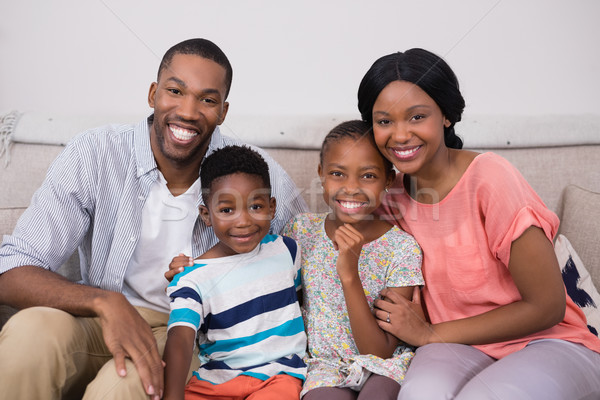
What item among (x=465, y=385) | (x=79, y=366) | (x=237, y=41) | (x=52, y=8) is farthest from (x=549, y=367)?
(x=52, y=8)

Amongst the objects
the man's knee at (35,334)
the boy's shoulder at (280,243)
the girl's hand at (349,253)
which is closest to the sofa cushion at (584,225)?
the girl's hand at (349,253)

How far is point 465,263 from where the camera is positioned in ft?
4.91

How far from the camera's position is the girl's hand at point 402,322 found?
148 cm

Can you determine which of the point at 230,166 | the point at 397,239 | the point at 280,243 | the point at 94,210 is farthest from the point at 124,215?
the point at 397,239

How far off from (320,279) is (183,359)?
1.57ft

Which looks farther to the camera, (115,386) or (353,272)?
(353,272)

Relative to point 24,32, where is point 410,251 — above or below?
below

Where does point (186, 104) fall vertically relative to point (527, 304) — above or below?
above

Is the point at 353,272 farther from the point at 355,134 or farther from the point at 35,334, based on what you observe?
the point at 35,334

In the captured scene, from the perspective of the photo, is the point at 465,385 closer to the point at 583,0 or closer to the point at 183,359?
the point at 183,359

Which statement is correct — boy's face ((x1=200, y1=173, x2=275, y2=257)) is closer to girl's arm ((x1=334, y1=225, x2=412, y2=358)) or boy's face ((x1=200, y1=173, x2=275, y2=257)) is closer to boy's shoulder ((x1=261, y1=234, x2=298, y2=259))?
boy's shoulder ((x1=261, y1=234, x2=298, y2=259))

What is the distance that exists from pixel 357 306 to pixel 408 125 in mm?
497

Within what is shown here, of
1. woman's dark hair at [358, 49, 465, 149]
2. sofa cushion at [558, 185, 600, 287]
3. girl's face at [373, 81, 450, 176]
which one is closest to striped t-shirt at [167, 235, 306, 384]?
girl's face at [373, 81, 450, 176]

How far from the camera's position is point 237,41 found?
239 centimetres
